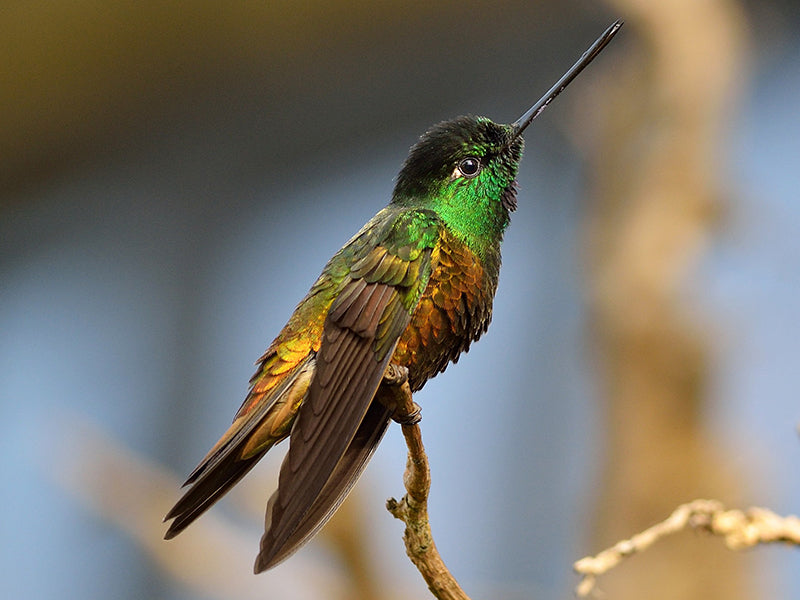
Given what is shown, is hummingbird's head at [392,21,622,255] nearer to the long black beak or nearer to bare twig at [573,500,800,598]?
the long black beak

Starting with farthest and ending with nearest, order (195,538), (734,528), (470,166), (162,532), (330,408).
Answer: (162,532)
(195,538)
(470,166)
(330,408)
(734,528)

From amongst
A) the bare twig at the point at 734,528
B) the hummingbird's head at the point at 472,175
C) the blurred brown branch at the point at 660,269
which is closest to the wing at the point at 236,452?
the hummingbird's head at the point at 472,175

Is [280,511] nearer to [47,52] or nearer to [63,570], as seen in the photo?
[47,52]

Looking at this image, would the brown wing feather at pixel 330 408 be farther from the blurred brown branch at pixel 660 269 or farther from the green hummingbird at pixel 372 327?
the blurred brown branch at pixel 660 269

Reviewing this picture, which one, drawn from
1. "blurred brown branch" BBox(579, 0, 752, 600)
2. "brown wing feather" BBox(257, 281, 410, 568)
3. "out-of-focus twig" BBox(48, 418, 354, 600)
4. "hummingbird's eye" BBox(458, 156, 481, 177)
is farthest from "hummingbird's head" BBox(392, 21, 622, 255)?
"blurred brown branch" BBox(579, 0, 752, 600)

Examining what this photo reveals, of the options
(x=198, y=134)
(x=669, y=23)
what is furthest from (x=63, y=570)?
(x=669, y=23)

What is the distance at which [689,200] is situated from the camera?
3326 mm

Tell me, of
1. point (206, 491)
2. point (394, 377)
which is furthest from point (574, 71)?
point (206, 491)

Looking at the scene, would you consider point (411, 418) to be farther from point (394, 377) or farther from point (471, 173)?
point (471, 173)

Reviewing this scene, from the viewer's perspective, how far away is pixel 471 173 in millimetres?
1357

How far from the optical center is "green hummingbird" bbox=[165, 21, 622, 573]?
42.2 inches

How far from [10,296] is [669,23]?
422 cm

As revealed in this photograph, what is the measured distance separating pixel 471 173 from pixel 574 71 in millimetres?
257

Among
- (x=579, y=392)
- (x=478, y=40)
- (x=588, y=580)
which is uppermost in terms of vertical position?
(x=478, y=40)
